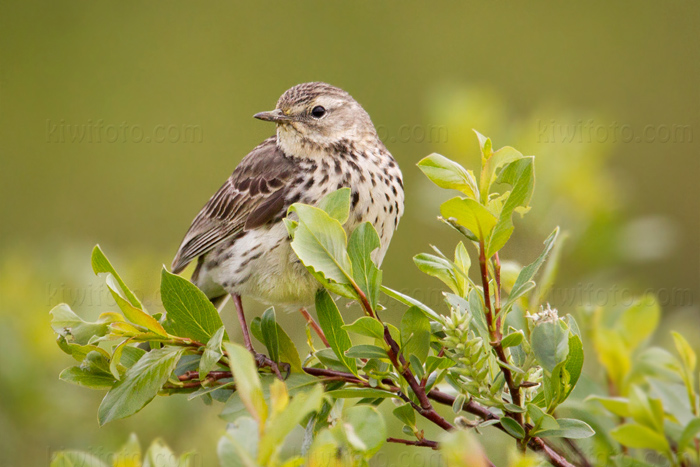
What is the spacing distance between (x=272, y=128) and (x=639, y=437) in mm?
9809

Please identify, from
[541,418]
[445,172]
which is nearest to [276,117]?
[445,172]

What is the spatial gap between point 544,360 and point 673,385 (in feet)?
1.41

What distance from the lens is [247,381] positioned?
191 centimetres

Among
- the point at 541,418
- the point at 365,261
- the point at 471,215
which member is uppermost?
the point at 471,215

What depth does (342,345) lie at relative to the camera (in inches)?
110

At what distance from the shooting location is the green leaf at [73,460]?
7.69 ft

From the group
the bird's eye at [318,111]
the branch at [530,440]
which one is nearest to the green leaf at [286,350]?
the branch at [530,440]

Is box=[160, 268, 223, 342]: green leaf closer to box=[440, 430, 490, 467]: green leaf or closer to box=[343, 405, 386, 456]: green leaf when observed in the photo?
box=[343, 405, 386, 456]: green leaf

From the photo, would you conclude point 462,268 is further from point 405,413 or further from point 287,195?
point 287,195

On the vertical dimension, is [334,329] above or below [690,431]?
above

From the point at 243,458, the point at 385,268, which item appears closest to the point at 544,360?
the point at 243,458

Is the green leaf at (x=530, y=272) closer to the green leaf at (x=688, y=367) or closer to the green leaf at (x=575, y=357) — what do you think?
the green leaf at (x=575, y=357)

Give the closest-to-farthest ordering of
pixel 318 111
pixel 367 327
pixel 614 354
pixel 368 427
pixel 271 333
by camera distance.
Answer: pixel 368 427, pixel 367 327, pixel 614 354, pixel 271 333, pixel 318 111

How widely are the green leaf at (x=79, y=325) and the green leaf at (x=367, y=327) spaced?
0.87m
